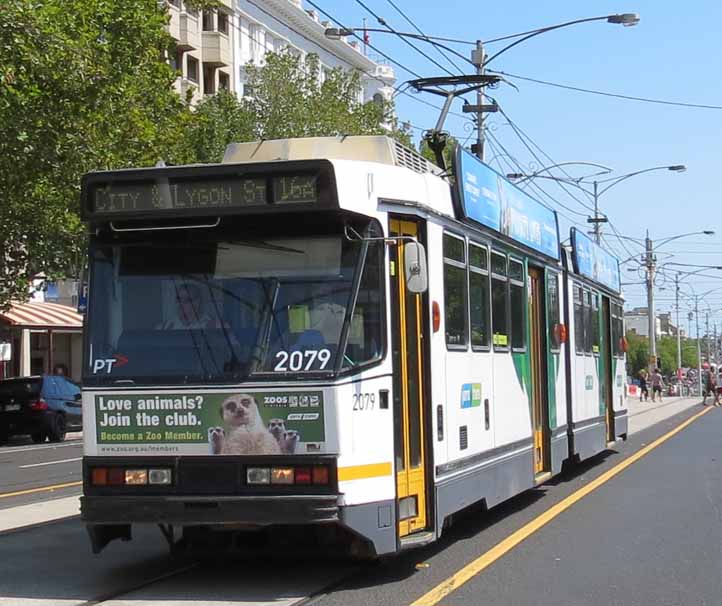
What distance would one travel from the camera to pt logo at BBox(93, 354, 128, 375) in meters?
9.00

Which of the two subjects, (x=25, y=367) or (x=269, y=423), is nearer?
(x=269, y=423)

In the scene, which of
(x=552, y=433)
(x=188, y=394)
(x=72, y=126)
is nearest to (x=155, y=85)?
(x=72, y=126)

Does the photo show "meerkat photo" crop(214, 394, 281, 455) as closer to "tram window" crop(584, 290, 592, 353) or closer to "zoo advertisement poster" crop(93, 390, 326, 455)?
"zoo advertisement poster" crop(93, 390, 326, 455)

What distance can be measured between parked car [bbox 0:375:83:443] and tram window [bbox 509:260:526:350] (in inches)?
807

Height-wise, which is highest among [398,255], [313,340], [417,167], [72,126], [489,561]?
[72,126]

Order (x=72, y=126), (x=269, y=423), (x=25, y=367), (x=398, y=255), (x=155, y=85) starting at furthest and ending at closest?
(x=25, y=367) → (x=155, y=85) → (x=72, y=126) → (x=398, y=255) → (x=269, y=423)

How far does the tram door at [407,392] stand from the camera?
924 cm

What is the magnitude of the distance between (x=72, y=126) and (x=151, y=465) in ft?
58.1

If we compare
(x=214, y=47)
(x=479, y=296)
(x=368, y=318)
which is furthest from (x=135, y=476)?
(x=214, y=47)

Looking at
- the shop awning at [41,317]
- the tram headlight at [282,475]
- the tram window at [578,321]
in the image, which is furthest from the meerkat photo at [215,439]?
the shop awning at [41,317]

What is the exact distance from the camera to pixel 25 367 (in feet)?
155

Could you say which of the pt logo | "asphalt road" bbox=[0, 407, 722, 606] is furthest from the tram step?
the pt logo

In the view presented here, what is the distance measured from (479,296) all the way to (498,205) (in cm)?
134

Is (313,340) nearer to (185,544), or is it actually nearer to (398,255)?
(398,255)
